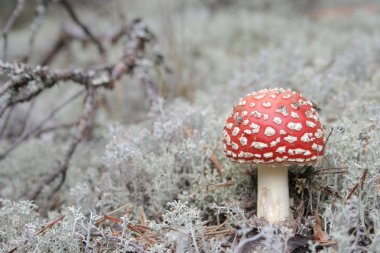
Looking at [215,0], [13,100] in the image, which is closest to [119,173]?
[13,100]

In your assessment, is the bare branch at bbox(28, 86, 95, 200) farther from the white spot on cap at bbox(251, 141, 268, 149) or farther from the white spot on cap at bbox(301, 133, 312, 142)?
the white spot on cap at bbox(301, 133, 312, 142)

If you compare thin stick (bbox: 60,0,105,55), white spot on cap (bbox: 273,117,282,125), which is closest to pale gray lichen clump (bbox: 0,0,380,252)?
white spot on cap (bbox: 273,117,282,125)

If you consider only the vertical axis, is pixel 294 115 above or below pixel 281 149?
above

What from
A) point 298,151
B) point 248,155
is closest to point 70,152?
point 248,155

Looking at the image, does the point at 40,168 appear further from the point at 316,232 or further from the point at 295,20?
the point at 295,20

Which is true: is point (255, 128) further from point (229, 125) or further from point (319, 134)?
point (319, 134)

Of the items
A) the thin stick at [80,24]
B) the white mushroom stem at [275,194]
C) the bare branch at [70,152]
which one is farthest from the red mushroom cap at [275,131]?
the thin stick at [80,24]

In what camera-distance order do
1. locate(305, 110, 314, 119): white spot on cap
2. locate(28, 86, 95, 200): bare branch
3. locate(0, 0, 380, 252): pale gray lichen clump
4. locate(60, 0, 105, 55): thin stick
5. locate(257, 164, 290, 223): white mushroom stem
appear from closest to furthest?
locate(0, 0, 380, 252): pale gray lichen clump → locate(305, 110, 314, 119): white spot on cap → locate(257, 164, 290, 223): white mushroom stem → locate(28, 86, 95, 200): bare branch → locate(60, 0, 105, 55): thin stick
